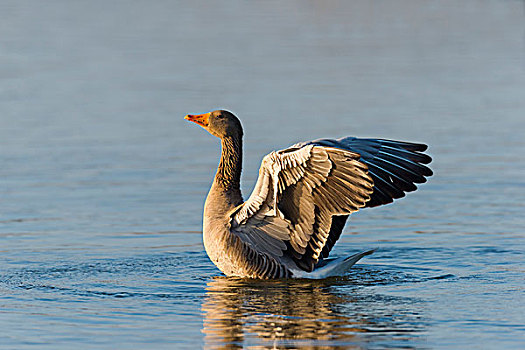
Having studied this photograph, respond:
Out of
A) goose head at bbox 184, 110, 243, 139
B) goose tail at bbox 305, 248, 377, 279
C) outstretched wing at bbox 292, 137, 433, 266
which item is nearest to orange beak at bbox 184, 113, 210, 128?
goose head at bbox 184, 110, 243, 139

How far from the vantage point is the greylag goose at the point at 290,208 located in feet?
37.6

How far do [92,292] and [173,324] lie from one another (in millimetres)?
1670

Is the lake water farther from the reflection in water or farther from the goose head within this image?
the goose head

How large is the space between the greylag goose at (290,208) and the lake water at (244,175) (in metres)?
0.29

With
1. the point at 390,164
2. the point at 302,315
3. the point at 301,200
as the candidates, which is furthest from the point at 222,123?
the point at 302,315

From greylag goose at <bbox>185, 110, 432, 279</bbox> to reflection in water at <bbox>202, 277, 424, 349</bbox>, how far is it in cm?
25

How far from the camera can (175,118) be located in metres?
21.2

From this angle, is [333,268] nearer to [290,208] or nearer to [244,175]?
[290,208]

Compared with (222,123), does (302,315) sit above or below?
below

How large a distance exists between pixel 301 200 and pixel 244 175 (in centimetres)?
561

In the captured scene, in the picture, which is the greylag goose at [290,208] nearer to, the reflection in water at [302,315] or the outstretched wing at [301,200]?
the outstretched wing at [301,200]

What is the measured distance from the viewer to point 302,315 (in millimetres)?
10766

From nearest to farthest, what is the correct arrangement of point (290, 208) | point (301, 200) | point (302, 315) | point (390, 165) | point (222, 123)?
point (302, 315) < point (301, 200) < point (290, 208) < point (390, 165) < point (222, 123)

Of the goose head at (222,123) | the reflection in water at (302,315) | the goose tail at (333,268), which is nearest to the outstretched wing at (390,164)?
the goose tail at (333,268)
